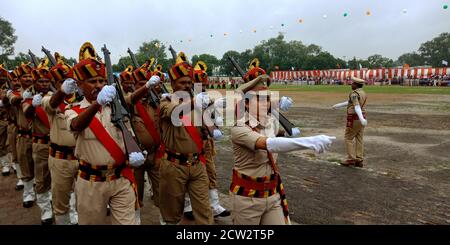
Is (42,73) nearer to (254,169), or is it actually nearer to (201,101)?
(201,101)

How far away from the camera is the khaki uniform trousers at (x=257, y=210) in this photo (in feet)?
11.0

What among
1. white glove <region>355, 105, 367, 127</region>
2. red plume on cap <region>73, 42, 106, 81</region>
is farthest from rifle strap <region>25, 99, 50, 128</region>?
white glove <region>355, 105, 367, 127</region>

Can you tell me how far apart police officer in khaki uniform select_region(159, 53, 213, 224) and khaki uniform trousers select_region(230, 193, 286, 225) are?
103 cm

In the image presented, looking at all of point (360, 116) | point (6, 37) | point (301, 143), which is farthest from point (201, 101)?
point (6, 37)

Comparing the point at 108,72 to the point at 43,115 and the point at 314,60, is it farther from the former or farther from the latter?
the point at 314,60

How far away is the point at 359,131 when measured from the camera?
28.2ft

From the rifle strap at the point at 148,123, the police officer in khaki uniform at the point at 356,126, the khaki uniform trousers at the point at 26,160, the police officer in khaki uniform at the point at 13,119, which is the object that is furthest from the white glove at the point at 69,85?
the police officer in khaki uniform at the point at 356,126

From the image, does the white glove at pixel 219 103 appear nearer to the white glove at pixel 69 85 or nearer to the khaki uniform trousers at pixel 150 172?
the khaki uniform trousers at pixel 150 172

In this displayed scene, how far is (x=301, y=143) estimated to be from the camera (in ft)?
8.95

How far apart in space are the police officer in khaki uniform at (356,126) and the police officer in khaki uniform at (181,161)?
193 inches

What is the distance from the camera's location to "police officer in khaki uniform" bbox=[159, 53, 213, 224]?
439 centimetres

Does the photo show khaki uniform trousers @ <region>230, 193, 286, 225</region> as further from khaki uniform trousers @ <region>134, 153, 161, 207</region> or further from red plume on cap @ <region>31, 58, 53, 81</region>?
red plume on cap @ <region>31, 58, 53, 81</region>

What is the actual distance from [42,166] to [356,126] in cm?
660
